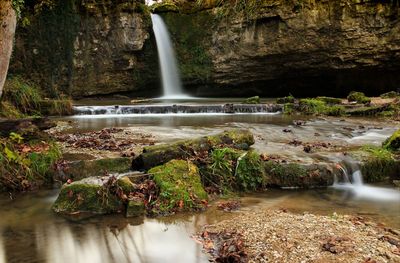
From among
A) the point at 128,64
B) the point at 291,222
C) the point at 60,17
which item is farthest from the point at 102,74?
the point at 291,222

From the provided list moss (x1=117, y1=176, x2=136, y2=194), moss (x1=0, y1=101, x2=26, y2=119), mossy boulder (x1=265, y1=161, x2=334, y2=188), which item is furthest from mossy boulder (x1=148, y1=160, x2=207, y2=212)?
moss (x1=0, y1=101, x2=26, y2=119)

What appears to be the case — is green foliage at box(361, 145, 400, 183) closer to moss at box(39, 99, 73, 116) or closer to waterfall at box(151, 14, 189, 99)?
moss at box(39, 99, 73, 116)

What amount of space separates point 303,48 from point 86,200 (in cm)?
1647

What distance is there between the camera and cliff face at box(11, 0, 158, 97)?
59.1ft

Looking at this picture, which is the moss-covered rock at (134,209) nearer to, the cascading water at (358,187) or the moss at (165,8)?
the cascading water at (358,187)

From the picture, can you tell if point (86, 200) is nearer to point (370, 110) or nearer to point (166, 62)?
point (370, 110)

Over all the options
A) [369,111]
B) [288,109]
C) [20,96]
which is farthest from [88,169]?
[369,111]

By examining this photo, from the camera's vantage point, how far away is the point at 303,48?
19203 millimetres

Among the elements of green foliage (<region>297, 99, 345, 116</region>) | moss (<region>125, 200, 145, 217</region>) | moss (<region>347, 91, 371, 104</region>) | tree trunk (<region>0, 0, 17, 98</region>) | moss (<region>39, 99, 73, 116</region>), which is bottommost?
moss (<region>125, 200, 145, 217</region>)

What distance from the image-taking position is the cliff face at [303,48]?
18.6 m

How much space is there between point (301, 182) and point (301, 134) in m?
4.01

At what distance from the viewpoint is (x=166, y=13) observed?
67.9 feet

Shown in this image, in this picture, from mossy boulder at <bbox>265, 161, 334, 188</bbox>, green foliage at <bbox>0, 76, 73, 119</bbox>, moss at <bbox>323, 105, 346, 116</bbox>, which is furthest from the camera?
moss at <bbox>323, 105, 346, 116</bbox>

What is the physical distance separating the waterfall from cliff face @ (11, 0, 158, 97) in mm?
534
